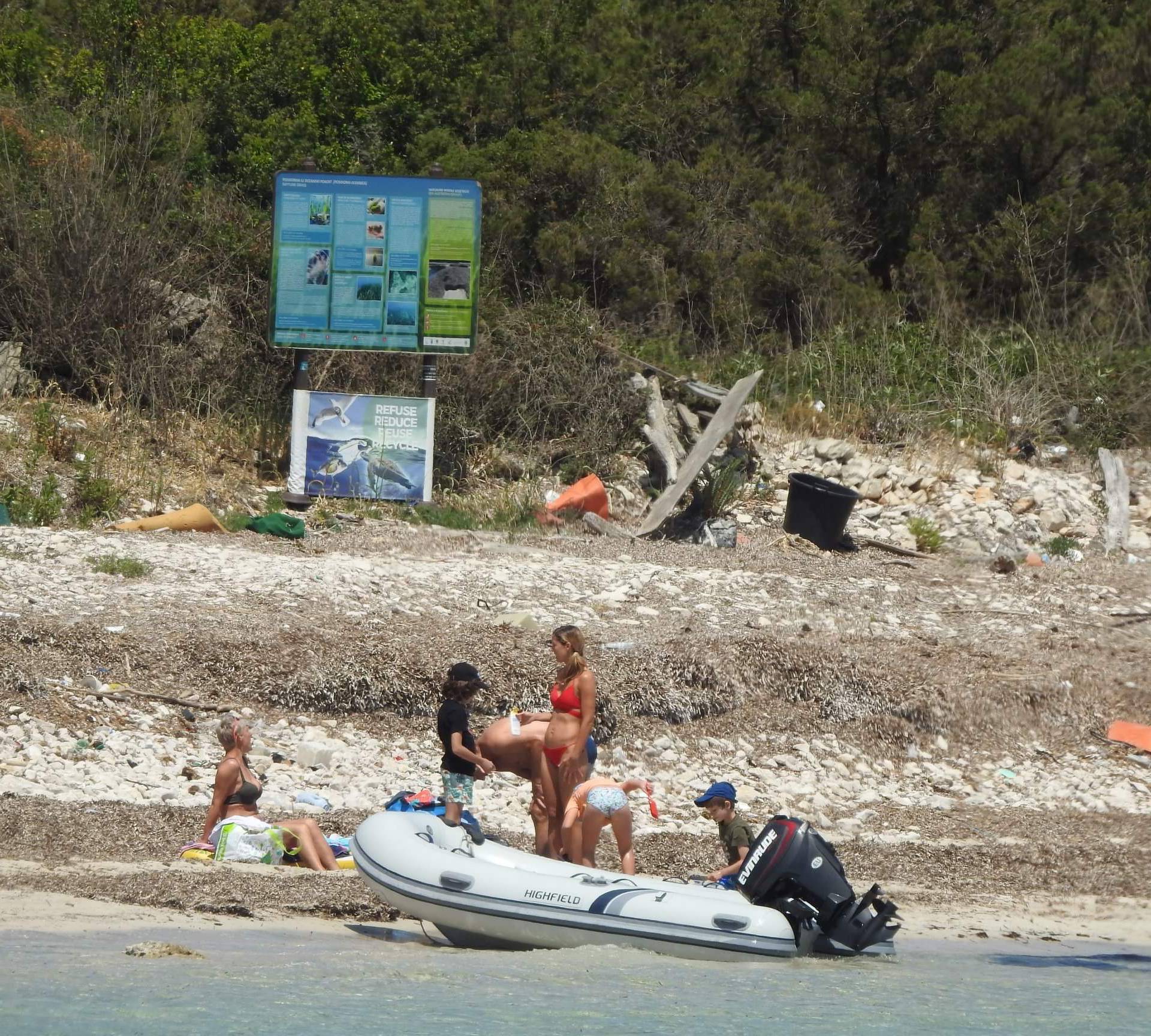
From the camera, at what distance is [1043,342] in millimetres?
18984

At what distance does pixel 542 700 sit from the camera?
32.1 ft

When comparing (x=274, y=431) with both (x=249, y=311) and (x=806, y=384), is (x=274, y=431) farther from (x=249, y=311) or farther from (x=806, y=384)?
(x=806, y=384)

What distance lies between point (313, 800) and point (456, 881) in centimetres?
212

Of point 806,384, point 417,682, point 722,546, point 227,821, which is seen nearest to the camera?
point 227,821

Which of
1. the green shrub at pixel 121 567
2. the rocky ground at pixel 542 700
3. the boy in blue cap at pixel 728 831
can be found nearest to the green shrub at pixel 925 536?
the rocky ground at pixel 542 700

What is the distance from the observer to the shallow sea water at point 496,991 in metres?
5.48

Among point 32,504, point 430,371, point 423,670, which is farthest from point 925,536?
point 32,504

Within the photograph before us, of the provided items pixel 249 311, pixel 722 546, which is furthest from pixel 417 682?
pixel 249 311

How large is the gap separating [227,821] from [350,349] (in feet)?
27.5

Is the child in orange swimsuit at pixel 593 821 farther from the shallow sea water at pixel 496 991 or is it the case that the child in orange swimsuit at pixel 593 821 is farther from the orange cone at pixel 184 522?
the orange cone at pixel 184 522

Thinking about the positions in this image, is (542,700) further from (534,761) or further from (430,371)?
(430,371)

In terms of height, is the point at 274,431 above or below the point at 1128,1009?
above

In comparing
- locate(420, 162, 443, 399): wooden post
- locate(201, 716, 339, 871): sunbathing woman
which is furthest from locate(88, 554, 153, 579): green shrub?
locate(420, 162, 443, 399): wooden post

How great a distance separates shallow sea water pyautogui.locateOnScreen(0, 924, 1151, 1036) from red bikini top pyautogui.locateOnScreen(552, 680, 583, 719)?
1177mm
